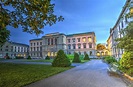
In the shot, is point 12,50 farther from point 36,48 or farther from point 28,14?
point 28,14

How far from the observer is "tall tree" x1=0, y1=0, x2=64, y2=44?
526cm

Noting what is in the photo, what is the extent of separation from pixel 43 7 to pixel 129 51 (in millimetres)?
9016

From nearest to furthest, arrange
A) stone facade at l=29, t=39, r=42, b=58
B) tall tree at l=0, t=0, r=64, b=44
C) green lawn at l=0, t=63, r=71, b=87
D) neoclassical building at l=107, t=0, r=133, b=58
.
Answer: tall tree at l=0, t=0, r=64, b=44, green lawn at l=0, t=63, r=71, b=87, neoclassical building at l=107, t=0, r=133, b=58, stone facade at l=29, t=39, r=42, b=58

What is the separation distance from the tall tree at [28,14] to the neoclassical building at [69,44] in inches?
2189

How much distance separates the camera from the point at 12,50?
234ft

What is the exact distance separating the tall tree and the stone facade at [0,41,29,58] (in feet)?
222

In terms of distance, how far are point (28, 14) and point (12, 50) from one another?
238 feet

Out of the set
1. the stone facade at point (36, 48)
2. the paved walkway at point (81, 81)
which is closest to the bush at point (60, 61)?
the paved walkway at point (81, 81)

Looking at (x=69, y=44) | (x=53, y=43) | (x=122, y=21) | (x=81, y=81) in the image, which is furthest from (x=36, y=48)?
(x=81, y=81)

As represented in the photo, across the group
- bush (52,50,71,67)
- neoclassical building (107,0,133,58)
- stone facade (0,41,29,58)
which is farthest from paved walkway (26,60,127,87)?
stone facade (0,41,29,58)

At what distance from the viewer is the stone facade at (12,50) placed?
6712cm

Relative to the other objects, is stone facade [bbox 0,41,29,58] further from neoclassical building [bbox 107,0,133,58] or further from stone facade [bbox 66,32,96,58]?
neoclassical building [bbox 107,0,133,58]

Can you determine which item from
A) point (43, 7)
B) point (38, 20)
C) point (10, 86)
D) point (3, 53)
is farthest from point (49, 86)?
point (3, 53)

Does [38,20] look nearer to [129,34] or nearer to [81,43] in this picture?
[129,34]
